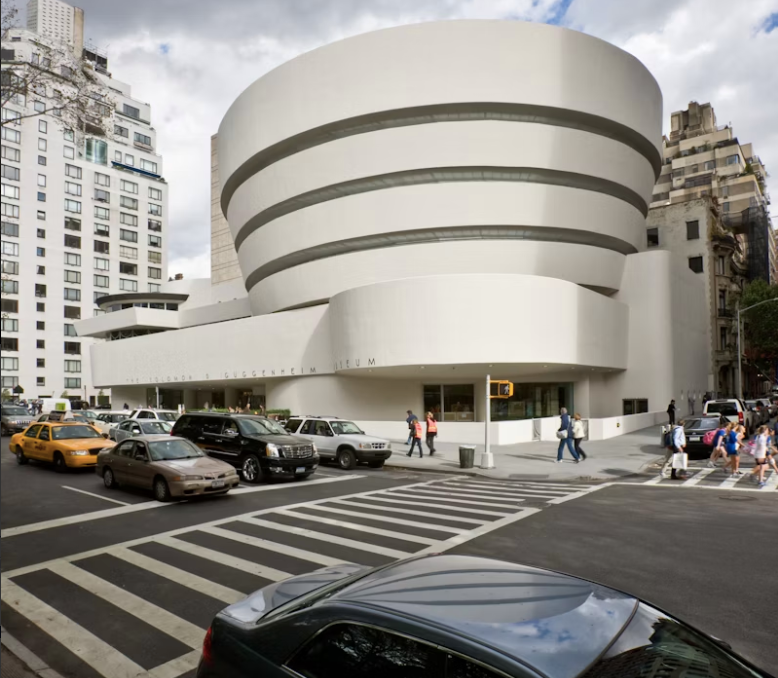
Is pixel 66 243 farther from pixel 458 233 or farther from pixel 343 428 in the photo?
pixel 343 428

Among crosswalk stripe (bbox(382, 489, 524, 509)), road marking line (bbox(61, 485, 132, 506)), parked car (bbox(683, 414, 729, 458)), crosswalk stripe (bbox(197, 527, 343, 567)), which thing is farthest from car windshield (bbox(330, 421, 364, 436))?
parked car (bbox(683, 414, 729, 458))

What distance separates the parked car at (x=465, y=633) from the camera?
8.26 feet

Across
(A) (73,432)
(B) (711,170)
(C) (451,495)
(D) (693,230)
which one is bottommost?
(C) (451,495)

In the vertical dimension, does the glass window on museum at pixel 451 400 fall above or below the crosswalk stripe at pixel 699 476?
above

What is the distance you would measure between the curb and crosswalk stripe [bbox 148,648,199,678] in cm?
84

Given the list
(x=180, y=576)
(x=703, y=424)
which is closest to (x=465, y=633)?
(x=180, y=576)

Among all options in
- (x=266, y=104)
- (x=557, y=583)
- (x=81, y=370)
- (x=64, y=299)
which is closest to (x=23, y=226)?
(x=64, y=299)

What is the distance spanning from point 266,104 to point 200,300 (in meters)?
29.8

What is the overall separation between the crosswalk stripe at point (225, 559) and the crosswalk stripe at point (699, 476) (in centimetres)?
1373

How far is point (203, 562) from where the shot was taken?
27.4ft

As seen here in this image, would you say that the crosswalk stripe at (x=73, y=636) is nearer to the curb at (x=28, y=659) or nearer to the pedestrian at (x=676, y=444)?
the curb at (x=28, y=659)

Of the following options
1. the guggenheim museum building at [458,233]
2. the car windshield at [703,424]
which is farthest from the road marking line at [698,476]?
the guggenheim museum building at [458,233]

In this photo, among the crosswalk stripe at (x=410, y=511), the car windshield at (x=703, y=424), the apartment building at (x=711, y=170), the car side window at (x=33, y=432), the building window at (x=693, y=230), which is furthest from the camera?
the apartment building at (x=711, y=170)

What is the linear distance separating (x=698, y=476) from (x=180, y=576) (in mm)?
16608
